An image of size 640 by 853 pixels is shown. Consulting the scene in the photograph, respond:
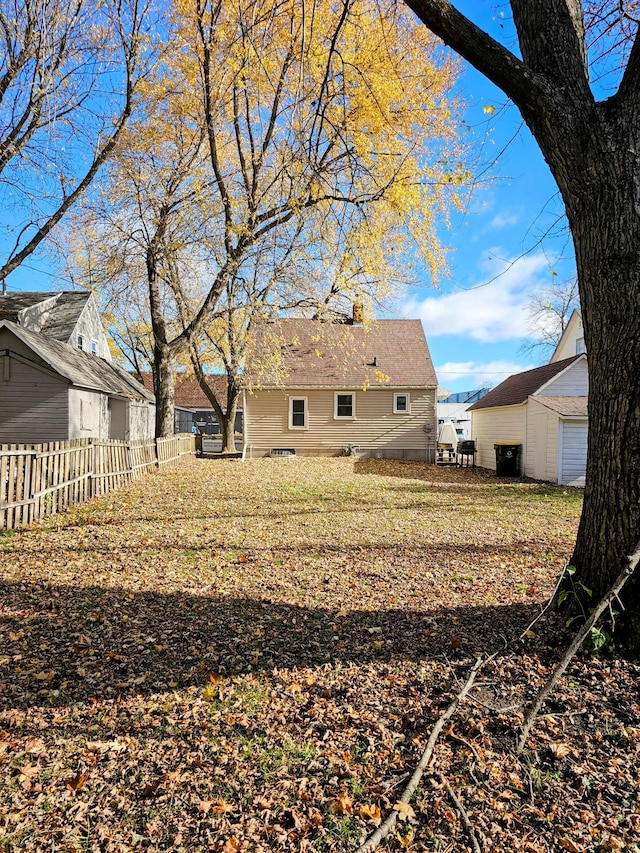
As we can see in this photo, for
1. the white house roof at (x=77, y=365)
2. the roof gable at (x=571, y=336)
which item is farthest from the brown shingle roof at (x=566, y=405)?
the white house roof at (x=77, y=365)

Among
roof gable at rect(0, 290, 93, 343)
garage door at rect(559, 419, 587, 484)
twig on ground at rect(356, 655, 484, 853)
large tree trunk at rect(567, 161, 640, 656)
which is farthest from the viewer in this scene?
roof gable at rect(0, 290, 93, 343)

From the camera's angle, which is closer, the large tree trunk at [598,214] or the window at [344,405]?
the large tree trunk at [598,214]

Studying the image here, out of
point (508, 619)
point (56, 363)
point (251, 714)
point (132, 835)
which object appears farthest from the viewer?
point (56, 363)

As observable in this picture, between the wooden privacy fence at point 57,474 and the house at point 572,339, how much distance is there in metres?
19.5

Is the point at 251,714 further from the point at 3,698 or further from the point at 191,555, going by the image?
the point at 191,555

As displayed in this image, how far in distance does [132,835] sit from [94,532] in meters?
5.82

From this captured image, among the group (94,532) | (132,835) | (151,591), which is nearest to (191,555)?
(151,591)

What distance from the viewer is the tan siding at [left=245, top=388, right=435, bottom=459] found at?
74.7 feet

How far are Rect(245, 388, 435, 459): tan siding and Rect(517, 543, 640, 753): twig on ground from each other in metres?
19.7

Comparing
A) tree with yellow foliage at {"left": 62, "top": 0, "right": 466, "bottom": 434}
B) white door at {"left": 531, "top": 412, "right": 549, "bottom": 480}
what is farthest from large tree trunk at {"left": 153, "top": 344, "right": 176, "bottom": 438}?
white door at {"left": 531, "top": 412, "right": 549, "bottom": 480}

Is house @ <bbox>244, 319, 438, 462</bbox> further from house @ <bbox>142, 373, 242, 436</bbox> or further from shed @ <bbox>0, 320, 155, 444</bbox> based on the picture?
house @ <bbox>142, 373, 242, 436</bbox>

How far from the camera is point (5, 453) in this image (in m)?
7.43

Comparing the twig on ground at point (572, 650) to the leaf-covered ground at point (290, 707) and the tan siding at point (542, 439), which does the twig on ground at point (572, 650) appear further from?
the tan siding at point (542, 439)

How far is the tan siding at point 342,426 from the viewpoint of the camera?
896 inches
